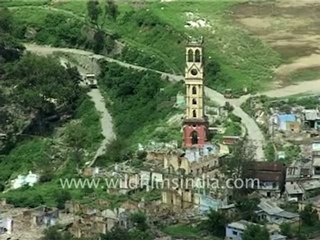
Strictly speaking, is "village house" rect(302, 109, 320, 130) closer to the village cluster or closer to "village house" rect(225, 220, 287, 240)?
the village cluster

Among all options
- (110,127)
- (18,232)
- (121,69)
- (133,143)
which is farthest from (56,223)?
(121,69)

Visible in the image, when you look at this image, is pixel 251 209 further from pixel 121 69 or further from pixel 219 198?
pixel 121 69

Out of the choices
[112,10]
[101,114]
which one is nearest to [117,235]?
[101,114]

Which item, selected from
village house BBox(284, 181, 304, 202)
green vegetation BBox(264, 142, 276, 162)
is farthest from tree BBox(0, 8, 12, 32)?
village house BBox(284, 181, 304, 202)

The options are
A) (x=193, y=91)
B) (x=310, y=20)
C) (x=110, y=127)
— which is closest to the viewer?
(x=193, y=91)

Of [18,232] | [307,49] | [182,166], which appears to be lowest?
[18,232]

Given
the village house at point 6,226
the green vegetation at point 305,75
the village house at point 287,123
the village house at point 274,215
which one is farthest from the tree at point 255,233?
the green vegetation at point 305,75

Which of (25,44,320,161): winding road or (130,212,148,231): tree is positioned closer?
(130,212,148,231): tree
